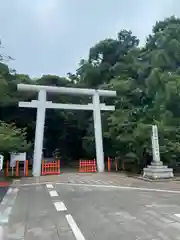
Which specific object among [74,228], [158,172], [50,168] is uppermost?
[50,168]

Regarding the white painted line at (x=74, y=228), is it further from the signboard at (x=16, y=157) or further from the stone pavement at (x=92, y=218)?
the signboard at (x=16, y=157)

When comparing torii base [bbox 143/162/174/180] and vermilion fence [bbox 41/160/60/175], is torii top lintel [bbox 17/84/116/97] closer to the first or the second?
vermilion fence [bbox 41/160/60/175]

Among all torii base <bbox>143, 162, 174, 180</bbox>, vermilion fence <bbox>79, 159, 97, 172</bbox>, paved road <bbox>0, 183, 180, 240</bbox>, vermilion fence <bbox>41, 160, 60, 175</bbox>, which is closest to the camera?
paved road <bbox>0, 183, 180, 240</bbox>

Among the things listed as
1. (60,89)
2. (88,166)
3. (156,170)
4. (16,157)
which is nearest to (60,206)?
(156,170)

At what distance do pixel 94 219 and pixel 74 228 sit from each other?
691 millimetres

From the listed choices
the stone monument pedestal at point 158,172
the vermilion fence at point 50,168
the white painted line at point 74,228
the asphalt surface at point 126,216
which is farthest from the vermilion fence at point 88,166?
the white painted line at point 74,228

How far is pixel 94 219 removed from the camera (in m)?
5.04

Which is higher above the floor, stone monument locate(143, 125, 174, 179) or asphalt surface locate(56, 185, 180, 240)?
stone monument locate(143, 125, 174, 179)

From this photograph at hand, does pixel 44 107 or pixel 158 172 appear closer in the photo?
pixel 158 172

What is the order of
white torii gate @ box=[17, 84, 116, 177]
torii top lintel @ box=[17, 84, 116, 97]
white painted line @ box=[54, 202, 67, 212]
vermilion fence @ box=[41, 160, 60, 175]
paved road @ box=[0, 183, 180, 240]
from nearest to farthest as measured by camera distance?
1. paved road @ box=[0, 183, 180, 240]
2. white painted line @ box=[54, 202, 67, 212]
3. white torii gate @ box=[17, 84, 116, 177]
4. torii top lintel @ box=[17, 84, 116, 97]
5. vermilion fence @ box=[41, 160, 60, 175]

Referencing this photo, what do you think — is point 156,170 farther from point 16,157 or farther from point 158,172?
point 16,157

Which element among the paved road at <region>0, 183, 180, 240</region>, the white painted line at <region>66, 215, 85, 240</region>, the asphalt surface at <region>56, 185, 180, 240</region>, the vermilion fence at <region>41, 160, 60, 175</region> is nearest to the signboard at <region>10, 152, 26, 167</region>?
Result: the vermilion fence at <region>41, 160, 60, 175</region>

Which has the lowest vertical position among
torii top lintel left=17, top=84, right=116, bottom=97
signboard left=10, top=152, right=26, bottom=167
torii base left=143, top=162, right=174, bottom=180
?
torii base left=143, top=162, right=174, bottom=180

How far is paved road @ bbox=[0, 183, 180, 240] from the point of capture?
4102 millimetres
